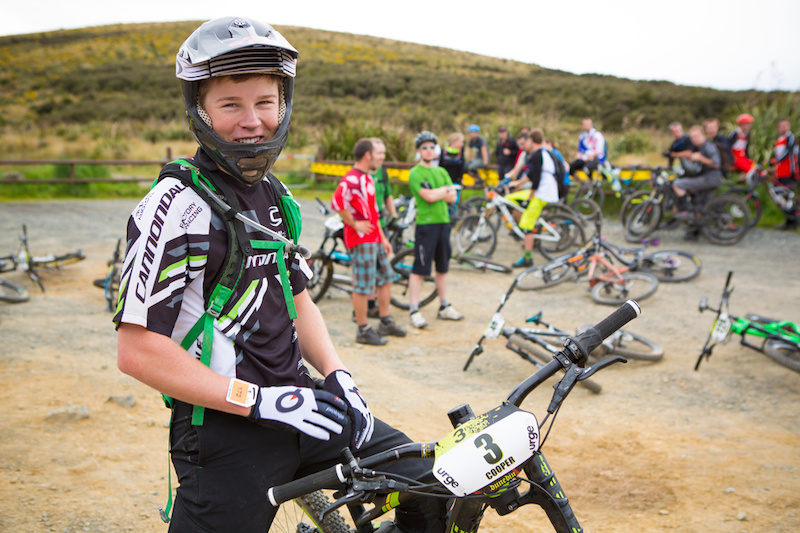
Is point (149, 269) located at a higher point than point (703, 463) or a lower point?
higher

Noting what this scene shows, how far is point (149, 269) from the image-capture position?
4.99 feet

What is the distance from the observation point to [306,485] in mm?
1510

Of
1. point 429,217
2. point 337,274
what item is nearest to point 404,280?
point 337,274

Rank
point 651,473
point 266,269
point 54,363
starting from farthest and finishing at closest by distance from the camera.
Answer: point 54,363
point 651,473
point 266,269

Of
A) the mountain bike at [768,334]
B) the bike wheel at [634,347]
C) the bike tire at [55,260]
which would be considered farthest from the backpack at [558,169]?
the bike tire at [55,260]

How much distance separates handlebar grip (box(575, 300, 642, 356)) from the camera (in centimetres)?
161

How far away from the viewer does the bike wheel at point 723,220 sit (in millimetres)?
11195

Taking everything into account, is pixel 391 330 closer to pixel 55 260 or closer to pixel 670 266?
pixel 670 266

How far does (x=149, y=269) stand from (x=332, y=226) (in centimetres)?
640

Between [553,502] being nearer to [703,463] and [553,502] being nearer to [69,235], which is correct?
[703,463]

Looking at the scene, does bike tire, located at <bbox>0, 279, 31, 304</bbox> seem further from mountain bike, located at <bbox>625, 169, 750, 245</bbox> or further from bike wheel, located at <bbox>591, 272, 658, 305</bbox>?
mountain bike, located at <bbox>625, 169, 750, 245</bbox>

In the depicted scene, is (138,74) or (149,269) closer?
(149,269)

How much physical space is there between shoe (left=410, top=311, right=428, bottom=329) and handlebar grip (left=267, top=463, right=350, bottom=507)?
5.97m

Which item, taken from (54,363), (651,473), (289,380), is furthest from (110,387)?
(651,473)
